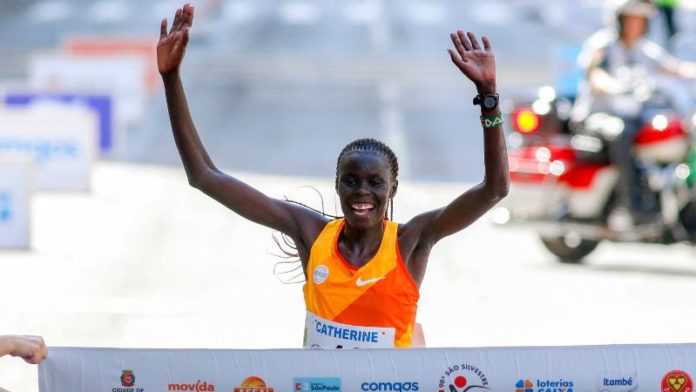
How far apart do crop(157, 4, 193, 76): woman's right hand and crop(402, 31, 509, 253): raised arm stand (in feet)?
2.94

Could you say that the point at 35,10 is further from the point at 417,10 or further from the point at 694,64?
the point at 694,64

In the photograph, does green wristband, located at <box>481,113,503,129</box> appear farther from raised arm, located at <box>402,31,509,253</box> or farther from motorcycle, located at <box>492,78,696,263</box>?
motorcycle, located at <box>492,78,696,263</box>

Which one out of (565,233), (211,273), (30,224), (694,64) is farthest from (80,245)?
(694,64)

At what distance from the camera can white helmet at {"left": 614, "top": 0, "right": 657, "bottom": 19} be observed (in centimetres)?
1407

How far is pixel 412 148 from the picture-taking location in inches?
964

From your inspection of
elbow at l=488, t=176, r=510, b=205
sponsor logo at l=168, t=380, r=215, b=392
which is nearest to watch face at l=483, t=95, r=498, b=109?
elbow at l=488, t=176, r=510, b=205

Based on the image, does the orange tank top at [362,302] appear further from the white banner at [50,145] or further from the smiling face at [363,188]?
the white banner at [50,145]

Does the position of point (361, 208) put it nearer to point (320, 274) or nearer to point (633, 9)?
point (320, 274)

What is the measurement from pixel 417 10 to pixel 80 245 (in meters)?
33.9

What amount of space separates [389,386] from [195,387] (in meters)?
0.60

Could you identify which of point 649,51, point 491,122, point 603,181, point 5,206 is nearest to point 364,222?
point 491,122

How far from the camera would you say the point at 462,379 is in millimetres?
5363

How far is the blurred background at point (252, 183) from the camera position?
11.4m

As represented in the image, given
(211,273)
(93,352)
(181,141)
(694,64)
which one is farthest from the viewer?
(694,64)
